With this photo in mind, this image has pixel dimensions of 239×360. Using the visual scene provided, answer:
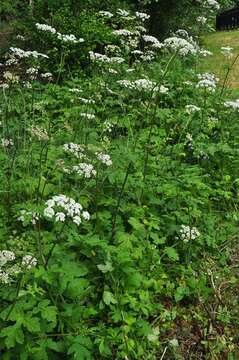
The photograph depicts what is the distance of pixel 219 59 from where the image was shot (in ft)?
46.3

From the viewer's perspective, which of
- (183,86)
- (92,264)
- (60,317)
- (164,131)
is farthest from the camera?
(183,86)

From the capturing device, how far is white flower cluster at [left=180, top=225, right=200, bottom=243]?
397 centimetres

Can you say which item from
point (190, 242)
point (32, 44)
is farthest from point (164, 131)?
point (32, 44)

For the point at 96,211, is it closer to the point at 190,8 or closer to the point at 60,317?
the point at 60,317

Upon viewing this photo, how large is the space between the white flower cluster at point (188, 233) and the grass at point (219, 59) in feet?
19.3

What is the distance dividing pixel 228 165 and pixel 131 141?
113 cm

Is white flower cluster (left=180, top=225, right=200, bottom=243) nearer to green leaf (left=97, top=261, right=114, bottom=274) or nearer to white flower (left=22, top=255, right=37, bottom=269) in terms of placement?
green leaf (left=97, top=261, right=114, bottom=274)

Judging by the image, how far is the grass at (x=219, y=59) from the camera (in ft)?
36.7

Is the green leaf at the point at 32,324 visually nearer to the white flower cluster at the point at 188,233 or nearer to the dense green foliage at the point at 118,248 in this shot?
the dense green foliage at the point at 118,248

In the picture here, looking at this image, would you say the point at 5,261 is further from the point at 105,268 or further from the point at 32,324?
the point at 105,268

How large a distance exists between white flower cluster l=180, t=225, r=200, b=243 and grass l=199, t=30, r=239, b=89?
5888 mm

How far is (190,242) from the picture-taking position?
13.1ft

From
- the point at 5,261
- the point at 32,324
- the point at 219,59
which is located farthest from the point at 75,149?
the point at 219,59

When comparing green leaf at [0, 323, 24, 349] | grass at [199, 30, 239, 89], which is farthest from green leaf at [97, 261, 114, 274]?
grass at [199, 30, 239, 89]
